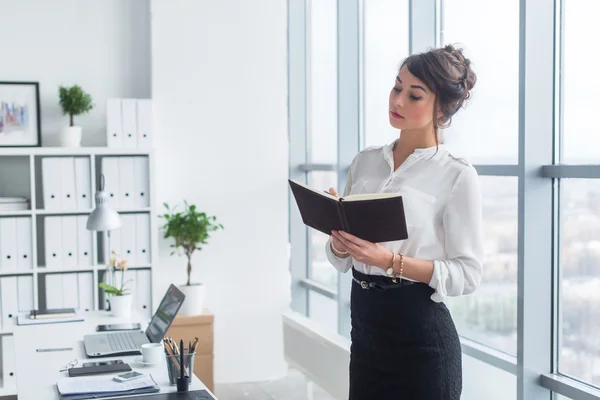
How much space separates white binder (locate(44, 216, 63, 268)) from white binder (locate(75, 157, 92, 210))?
183 millimetres

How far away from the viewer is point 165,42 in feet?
A: 17.7

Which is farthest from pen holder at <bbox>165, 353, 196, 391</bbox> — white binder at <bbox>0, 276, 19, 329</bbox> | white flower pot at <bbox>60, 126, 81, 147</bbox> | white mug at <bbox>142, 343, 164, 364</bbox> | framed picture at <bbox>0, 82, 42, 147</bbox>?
framed picture at <bbox>0, 82, 42, 147</bbox>

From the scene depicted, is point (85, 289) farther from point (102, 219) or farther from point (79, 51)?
point (79, 51)

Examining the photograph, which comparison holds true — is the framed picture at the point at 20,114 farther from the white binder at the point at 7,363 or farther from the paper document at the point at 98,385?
the paper document at the point at 98,385

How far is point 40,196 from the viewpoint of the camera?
17.2 feet

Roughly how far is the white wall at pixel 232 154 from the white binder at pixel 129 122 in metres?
0.38

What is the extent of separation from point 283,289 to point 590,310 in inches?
130

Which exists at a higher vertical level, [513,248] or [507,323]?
[513,248]

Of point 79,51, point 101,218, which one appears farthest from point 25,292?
point 79,51

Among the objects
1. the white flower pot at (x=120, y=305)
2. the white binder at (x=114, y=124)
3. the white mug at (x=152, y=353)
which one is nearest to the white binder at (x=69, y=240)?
the white binder at (x=114, y=124)

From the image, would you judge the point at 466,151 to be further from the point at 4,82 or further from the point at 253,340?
the point at 4,82

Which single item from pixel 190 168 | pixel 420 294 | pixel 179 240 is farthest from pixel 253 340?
pixel 420 294

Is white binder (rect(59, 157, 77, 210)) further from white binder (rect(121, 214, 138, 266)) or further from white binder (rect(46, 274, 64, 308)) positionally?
white binder (rect(46, 274, 64, 308))

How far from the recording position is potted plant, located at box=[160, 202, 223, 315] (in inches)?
206
